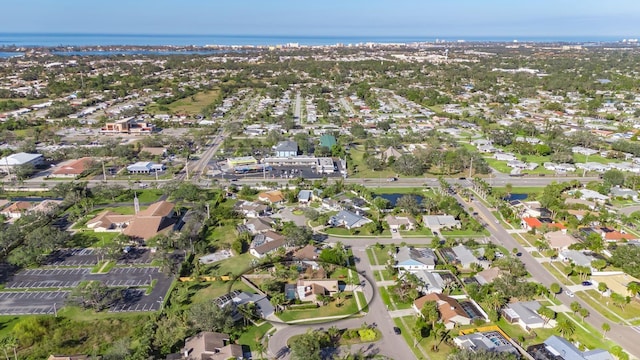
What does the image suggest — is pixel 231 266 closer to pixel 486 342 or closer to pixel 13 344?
pixel 13 344

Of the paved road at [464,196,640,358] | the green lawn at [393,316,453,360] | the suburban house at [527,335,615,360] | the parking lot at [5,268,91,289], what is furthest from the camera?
the parking lot at [5,268,91,289]

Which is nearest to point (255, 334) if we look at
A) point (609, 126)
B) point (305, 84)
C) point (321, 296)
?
point (321, 296)

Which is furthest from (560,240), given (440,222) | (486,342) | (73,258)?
(73,258)

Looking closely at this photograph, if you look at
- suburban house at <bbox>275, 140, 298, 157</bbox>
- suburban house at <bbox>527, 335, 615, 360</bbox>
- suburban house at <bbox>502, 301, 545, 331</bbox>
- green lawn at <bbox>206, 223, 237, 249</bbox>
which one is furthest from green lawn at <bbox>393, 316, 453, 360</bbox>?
suburban house at <bbox>275, 140, 298, 157</bbox>

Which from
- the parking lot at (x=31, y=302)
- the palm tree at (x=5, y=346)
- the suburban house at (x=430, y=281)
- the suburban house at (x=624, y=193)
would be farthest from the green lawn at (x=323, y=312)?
the suburban house at (x=624, y=193)

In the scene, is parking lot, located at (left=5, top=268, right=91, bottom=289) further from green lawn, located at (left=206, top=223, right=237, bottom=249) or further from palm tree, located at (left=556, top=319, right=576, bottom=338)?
palm tree, located at (left=556, top=319, right=576, bottom=338)
